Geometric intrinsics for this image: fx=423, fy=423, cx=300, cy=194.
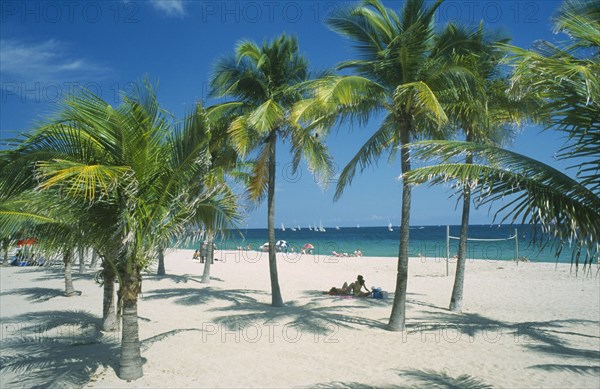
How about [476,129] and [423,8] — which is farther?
[476,129]

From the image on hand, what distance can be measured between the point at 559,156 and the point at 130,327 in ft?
18.5

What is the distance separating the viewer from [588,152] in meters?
3.95

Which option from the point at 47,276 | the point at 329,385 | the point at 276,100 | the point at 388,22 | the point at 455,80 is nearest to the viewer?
the point at 329,385

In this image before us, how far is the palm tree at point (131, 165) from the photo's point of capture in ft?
17.1

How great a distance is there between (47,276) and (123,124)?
16.2 meters

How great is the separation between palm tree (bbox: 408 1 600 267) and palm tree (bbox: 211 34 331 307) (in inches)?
277

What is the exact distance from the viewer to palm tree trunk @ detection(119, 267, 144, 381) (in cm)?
580

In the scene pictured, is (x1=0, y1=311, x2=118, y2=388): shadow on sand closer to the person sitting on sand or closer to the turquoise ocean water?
the turquoise ocean water

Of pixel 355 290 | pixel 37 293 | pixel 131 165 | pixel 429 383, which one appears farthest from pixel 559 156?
pixel 37 293

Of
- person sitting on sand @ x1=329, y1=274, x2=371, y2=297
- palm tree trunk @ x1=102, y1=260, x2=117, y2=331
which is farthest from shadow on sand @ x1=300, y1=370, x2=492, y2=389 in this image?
person sitting on sand @ x1=329, y1=274, x2=371, y2=297

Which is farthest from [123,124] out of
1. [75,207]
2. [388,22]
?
[388,22]

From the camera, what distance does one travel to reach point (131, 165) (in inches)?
221

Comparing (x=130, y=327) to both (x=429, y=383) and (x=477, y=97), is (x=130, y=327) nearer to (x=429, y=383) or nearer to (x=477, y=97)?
(x=429, y=383)

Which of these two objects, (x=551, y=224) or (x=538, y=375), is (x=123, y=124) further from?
(x=538, y=375)
